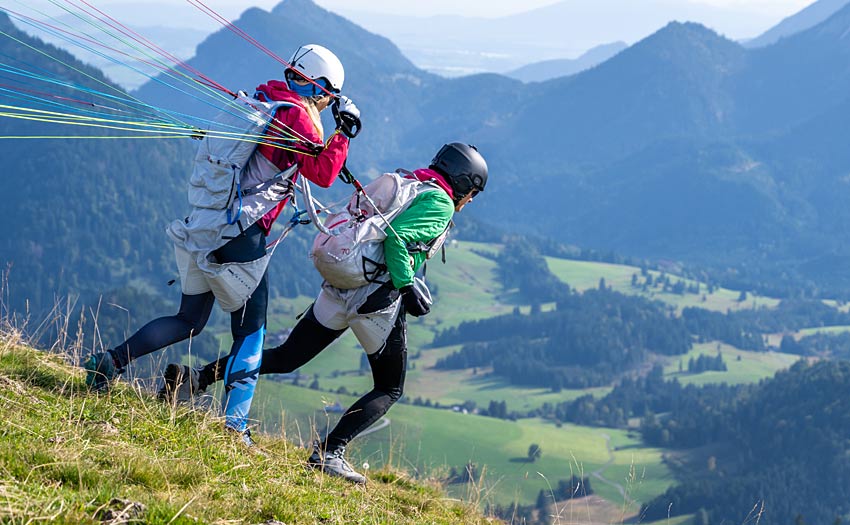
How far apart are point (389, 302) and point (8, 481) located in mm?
3128

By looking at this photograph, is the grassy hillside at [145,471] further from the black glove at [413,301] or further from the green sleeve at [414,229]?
the green sleeve at [414,229]

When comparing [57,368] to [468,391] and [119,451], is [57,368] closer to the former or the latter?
[119,451]

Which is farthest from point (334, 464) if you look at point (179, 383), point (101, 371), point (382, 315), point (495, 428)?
point (495, 428)

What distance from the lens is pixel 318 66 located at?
21.7 feet

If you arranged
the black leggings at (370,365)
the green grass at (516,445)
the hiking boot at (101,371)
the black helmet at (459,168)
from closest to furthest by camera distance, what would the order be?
the hiking boot at (101,371)
the black leggings at (370,365)
the black helmet at (459,168)
the green grass at (516,445)

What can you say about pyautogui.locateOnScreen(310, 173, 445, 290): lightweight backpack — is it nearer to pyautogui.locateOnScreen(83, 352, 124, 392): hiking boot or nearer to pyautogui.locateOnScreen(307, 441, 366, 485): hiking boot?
pyautogui.locateOnScreen(307, 441, 366, 485): hiking boot

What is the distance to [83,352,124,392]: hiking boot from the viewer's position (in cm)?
620

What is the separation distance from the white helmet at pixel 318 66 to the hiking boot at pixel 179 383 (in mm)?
2270

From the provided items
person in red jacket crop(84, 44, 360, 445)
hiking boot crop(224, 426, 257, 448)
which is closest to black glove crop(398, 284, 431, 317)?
person in red jacket crop(84, 44, 360, 445)

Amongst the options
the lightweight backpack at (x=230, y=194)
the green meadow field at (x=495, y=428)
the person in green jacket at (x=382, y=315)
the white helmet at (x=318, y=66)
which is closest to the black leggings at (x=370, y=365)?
the person in green jacket at (x=382, y=315)

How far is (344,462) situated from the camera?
6.65 metres

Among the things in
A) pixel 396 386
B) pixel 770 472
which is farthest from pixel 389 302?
pixel 770 472

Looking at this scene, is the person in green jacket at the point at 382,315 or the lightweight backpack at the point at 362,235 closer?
the lightweight backpack at the point at 362,235

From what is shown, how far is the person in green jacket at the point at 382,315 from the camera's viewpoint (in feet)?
21.5
